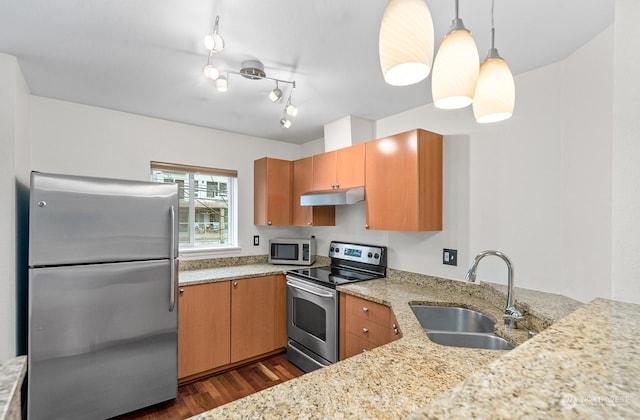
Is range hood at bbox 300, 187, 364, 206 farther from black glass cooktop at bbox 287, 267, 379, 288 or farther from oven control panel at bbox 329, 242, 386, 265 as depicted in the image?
black glass cooktop at bbox 287, 267, 379, 288

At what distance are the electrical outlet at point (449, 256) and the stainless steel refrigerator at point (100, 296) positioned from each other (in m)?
2.07

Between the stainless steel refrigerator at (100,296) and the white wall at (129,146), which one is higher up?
the white wall at (129,146)

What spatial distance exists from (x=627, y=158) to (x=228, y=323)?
110 inches

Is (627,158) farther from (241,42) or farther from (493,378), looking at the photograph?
(241,42)

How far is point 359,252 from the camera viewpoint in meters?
2.95

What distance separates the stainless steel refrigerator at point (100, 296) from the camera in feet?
5.90

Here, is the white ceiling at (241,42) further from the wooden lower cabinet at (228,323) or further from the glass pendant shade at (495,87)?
the wooden lower cabinet at (228,323)

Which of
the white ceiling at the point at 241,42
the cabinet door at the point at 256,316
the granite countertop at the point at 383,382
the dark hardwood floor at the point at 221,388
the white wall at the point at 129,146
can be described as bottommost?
the dark hardwood floor at the point at 221,388

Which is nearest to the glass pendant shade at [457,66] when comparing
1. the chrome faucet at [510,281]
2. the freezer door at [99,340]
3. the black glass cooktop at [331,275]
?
the chrome faucet at [510,281]

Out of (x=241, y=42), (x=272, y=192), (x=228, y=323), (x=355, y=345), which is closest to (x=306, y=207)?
(x=272, y=192)

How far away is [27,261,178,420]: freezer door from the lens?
180cm

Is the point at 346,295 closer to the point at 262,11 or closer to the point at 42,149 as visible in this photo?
the point at 262,11

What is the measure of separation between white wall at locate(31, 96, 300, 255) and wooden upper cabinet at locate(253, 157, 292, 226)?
13 centimetres

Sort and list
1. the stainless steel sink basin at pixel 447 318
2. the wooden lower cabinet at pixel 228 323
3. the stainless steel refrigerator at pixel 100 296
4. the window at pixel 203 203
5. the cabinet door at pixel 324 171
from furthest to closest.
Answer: the window at pixel 203 203 → the cabinet door at pixel 324 171 → the wooden lower cabinet at pixel 228 323 → the stainless steel sink basin at pixel 447 318 → the stainless steel refrigerator at pixel 100 296
